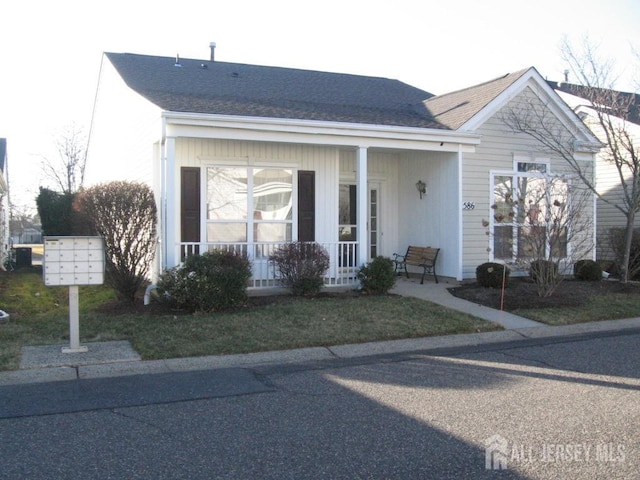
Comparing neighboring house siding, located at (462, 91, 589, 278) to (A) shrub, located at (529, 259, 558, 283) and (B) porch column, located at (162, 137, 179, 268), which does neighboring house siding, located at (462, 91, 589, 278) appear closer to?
(A) shrub, located at (529, 259, 558, 283)

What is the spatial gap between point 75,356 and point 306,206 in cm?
651

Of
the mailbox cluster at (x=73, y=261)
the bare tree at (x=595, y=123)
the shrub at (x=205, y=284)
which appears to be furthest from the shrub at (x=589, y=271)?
the mailbox cluster at (x=73, y=261)

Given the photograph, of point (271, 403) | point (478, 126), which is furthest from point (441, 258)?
point (271, 403)

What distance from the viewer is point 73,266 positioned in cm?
714

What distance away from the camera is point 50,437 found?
171 inches

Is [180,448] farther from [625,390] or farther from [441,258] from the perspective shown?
[441,258]

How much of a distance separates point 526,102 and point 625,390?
9.40 meters

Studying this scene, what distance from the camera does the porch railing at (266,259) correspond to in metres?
11.1

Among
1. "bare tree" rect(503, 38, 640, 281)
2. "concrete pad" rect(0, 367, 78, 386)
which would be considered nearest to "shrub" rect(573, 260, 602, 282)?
"bare tree" rect(503, 38, 640, 281)

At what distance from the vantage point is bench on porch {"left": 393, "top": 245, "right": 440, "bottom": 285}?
42.3 ft

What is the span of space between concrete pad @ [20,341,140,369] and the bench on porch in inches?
281

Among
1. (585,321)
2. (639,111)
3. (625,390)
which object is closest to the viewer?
(625,390)

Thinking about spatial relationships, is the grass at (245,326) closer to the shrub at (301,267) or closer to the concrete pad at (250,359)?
the concrete pad at (250,359)

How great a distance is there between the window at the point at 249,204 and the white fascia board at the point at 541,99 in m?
4.13
